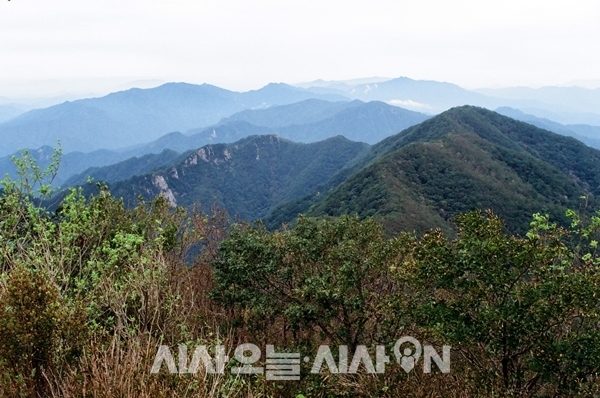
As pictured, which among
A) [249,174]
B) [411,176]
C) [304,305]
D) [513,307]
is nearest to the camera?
[513,307]

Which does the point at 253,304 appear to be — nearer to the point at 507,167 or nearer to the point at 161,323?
the point at 161,323

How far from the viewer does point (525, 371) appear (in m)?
8.62

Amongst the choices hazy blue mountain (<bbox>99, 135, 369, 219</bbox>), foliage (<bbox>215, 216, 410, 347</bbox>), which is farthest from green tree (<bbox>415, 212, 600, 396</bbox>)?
hazy blue mountain (<bbox>99, 135, 369, 219</bbox>)

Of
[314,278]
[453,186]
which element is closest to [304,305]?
[314,278]

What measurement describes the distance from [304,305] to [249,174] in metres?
166

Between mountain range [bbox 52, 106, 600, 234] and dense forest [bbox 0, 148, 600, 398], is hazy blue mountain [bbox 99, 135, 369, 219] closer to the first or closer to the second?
mountain range [bbox 52, 106, 600, 234]

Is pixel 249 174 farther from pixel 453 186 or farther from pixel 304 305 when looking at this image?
pixel 304 305

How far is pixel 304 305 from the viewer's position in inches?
427

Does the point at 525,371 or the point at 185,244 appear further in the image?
the point at 185,244

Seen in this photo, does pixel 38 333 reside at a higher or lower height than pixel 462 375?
higher

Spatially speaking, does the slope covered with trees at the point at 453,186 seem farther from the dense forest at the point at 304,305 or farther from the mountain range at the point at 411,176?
the dense forest at the point at 304,305

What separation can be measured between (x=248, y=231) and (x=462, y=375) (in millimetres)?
7814

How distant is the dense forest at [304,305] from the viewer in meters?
A: 5.80

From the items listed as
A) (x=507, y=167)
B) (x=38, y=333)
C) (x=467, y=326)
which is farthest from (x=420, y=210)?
(x=38, y=333)
